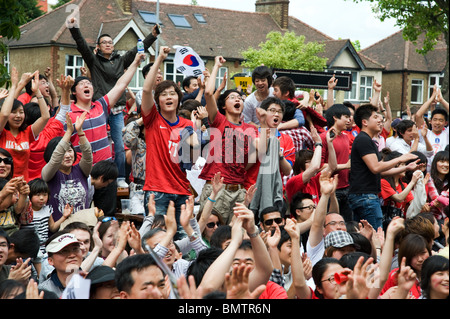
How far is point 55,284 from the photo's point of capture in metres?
5.32

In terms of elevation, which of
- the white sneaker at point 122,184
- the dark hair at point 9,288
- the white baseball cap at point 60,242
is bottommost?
the dark hair at point 9,288

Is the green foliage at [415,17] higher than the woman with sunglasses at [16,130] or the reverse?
higher

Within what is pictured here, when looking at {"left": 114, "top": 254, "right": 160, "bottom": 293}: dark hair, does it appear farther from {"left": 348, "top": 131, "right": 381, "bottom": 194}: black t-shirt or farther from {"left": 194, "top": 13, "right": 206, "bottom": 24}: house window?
{"left": 194, "top": 13, "right": 206, "bottom": 24}: house window

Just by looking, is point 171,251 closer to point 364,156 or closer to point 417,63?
point 364,156

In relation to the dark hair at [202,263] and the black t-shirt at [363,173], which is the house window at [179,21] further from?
the dark hair at [202,263]

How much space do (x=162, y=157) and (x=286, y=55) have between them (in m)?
32.2

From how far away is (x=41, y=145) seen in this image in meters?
7.58

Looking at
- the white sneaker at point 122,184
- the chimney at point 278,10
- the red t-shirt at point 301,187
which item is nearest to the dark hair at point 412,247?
the red t-shirt at point 301,187

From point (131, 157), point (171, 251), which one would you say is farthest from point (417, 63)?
point (171, 251)

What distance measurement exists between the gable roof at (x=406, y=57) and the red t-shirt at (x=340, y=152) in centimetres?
4107

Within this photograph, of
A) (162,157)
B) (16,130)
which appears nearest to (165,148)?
(162,157)

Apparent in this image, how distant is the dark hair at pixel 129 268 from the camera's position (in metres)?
4.32

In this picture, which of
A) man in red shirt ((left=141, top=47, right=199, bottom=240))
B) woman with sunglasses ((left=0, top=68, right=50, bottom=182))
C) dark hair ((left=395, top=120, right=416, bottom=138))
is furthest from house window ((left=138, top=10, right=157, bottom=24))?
man in red shirt ((left=141, top=47, right=199, bottom=240))
